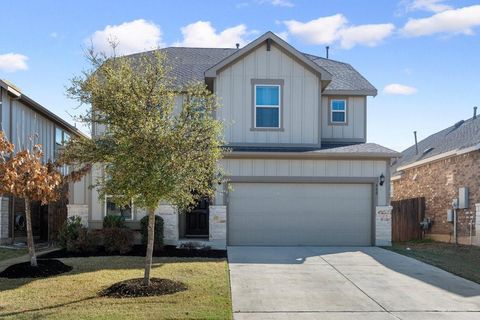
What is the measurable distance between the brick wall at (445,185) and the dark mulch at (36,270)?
13767 millimetres

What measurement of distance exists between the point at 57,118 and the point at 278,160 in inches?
424

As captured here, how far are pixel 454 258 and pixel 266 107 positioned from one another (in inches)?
288

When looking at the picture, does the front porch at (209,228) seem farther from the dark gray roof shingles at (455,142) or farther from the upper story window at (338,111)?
the dark gray roof shingles at (455,142)

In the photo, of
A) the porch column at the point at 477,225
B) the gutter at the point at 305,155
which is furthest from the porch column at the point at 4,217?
the porch column at the point at 477,225

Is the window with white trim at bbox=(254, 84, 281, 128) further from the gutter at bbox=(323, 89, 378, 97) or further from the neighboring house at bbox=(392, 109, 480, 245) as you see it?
the neighboring house at bbox=(392, 109, 480, 245)

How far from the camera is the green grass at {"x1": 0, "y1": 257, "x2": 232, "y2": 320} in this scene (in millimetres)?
7781

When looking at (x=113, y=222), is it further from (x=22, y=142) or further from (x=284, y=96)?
(x=284, y=96)

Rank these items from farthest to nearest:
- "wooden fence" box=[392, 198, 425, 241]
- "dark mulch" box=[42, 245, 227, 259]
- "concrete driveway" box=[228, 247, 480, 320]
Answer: "wooden fence" box=[392, 198, 425, 241], "dark mulch" box=[42, 245, 227, 259], "concrete driveway" box=[228, 247, 480, 320]

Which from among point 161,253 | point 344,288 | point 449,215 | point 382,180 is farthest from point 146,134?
point 449,215

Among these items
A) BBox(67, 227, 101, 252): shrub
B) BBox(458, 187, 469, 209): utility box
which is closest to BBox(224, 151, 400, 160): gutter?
BBox(458, 187, 469, 209): utility box

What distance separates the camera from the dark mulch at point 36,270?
10.8 meters

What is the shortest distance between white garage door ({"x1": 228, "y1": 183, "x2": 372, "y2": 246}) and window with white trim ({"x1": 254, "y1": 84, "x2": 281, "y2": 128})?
2.10 m

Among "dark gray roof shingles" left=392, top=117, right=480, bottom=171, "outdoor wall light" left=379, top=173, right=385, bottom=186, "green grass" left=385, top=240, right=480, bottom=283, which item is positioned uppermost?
"dark gray roof shingles" left=392, top=117, right=480, bottom=171

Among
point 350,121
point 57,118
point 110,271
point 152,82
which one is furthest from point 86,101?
point 57,118
